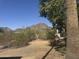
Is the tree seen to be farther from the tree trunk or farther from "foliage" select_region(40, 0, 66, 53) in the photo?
the tree trunk

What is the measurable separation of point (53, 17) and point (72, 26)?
11.7 metres

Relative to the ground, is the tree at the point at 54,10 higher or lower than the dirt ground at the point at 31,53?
→ higher

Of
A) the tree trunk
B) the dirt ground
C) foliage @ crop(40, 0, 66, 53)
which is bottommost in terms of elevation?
the dirt ground

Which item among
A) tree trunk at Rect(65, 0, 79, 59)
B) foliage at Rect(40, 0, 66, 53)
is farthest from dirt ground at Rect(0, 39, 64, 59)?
tree trunk at Rect(65, 0, 79, 59)

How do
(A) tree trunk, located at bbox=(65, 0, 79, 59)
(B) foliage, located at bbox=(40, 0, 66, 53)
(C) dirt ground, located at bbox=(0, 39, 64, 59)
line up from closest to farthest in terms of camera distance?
(A) tree trunk, located at bbox=(65, 0, 79, 59)
(C) dirt ground, located at bbox=(0, 39, 64, 59)
(B) foliage, located at bbox=(40, 0, 66, 53)

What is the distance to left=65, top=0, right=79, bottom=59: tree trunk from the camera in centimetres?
985

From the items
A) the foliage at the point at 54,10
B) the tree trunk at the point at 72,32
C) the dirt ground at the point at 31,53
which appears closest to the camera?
the tree trunk at the point at 72,32

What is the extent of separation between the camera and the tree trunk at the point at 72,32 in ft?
32.3

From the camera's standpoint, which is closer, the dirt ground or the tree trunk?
the tree trunk

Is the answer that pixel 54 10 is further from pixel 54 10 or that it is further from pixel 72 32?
pixel 72 32

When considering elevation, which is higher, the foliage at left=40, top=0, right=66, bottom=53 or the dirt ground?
the foliage at left=40, top=0, right=66, bottom=53

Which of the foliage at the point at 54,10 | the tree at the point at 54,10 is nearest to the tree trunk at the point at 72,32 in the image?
the foliage at the point at 54,10

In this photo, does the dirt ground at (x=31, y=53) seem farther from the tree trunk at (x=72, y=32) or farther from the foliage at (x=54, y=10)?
the tree trunk at (x=72, y=32)

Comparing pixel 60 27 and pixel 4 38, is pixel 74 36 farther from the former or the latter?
pixel 4 38
